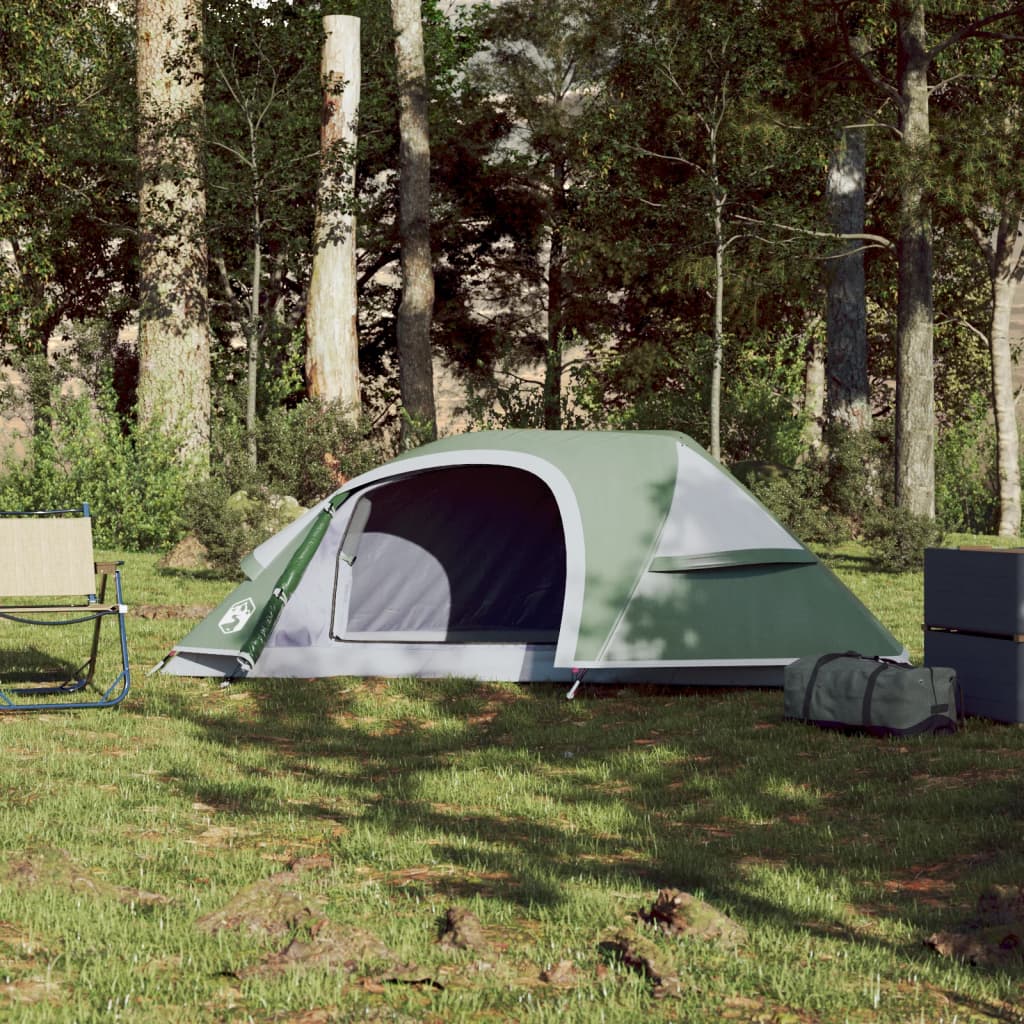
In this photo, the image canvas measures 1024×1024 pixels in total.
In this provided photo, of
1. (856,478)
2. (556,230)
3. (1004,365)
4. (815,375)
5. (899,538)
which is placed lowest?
(899,538)

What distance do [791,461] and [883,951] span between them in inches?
778

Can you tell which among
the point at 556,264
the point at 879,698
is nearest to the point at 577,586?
the point at 879,698

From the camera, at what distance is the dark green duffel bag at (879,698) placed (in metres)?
7.55

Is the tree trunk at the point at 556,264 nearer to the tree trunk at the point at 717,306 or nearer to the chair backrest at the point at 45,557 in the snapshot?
the tree trunk at the point at 717,306

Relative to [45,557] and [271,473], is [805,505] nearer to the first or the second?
[271,473]

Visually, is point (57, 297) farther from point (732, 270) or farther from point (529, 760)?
point (529, 760)

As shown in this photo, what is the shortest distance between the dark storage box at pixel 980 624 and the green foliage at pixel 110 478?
1282 cm

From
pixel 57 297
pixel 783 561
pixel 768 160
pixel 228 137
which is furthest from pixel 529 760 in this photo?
pixel 57 297

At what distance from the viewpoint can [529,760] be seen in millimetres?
7305

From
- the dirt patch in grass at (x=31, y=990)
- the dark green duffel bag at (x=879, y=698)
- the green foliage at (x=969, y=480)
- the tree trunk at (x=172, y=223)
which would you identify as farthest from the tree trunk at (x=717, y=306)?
the dirt patch in grass at (x=31, y=990)

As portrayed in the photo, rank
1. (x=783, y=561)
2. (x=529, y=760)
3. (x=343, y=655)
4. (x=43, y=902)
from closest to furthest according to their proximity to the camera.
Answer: (x=43, y=902)
(x=529, y=760)
(x=783, y=561)
(x=343, y=655)

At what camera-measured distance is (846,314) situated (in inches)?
848

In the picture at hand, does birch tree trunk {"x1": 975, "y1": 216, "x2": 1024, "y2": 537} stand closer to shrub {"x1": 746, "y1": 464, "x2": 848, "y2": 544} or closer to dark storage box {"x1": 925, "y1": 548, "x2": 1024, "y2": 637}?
shrub {"x1": 746, "y1": 464, "x2": 848, "y2": 544}

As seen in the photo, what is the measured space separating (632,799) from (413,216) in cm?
1785
